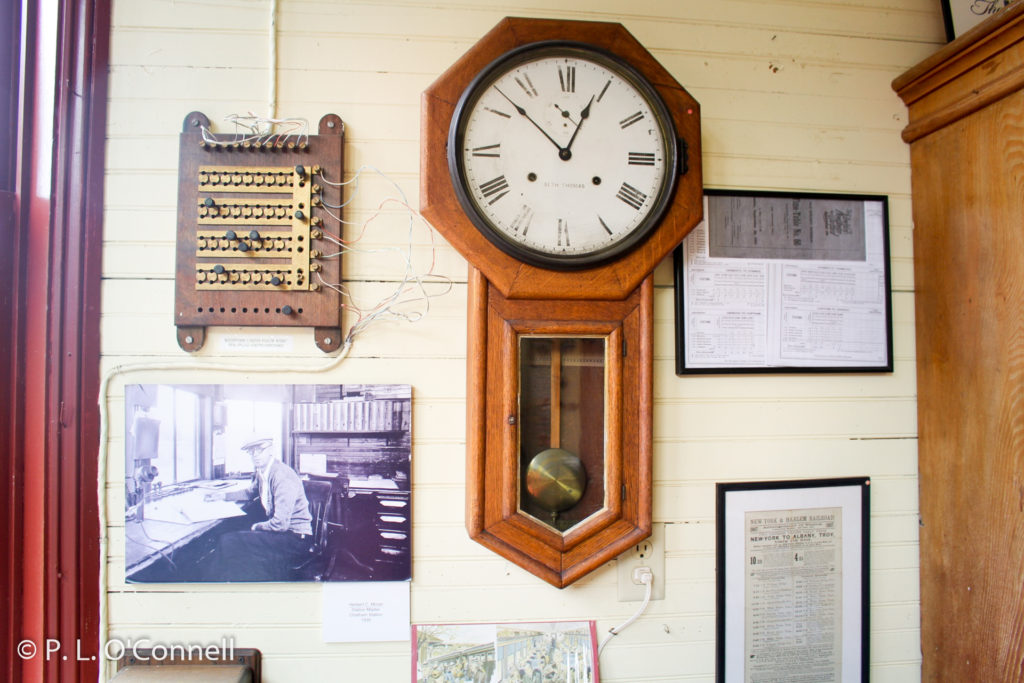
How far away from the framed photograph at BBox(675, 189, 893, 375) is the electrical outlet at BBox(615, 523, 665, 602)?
0.38 m

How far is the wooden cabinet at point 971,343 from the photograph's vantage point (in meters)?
0.94

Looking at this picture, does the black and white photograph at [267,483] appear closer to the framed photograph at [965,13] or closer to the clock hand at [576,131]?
the clock hand at [576,131]

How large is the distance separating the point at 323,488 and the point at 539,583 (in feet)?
1.61

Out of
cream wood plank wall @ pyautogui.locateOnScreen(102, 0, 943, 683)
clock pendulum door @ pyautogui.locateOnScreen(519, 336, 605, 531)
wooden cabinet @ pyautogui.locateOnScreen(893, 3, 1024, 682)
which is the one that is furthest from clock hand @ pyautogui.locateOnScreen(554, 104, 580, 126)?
wooden cabinet @ pyautogui.locateOnScreen(893, 3, 1024, 682)

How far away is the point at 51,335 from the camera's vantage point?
40.0 inches

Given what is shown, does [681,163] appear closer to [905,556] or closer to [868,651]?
[905,556]

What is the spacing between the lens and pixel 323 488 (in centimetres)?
104

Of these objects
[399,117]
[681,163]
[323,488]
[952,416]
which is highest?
[399,117]

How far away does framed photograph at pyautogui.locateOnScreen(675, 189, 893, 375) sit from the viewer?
43.4 inches

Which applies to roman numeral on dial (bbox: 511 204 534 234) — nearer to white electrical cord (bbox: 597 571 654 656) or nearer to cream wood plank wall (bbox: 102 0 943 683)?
cream wood plank wall (bbox: 102 0 943 683)

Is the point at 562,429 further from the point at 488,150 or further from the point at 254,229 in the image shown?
the point at 254,229

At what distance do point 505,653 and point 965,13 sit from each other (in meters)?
1.67

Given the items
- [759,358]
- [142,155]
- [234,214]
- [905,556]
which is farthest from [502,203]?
[905,556]

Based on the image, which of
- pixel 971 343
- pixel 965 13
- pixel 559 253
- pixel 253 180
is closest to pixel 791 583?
pixel 971 343
